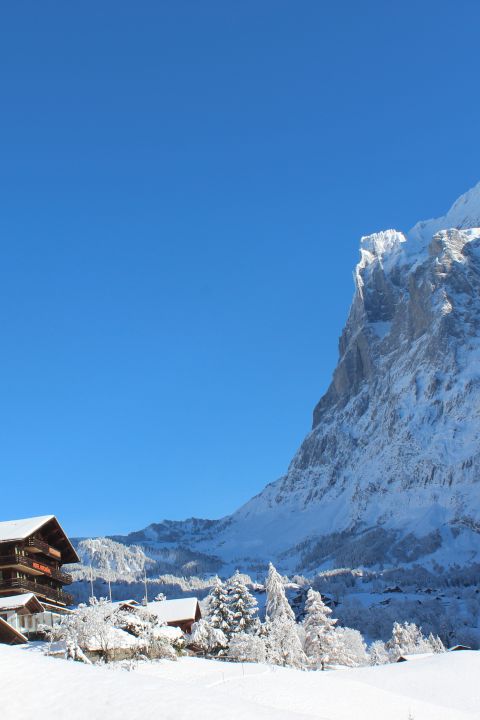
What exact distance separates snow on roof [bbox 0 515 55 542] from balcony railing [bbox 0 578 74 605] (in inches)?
104

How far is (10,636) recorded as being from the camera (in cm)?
3806

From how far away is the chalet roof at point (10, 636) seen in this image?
37.8 meters

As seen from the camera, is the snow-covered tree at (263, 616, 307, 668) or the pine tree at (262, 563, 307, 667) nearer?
the snow-covered tree at (263, 616, 307, 668)

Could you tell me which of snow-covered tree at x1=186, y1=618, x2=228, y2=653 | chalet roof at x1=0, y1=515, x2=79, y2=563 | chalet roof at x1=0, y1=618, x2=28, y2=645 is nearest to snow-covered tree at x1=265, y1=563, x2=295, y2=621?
snow-covered tree at x1=186, y1=618, x2=228, y2=653

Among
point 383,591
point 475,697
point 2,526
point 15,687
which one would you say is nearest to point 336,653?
point 475,697

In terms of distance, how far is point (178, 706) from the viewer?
17281 millimetres

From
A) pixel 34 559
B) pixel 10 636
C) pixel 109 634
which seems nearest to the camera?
pixel 109 634

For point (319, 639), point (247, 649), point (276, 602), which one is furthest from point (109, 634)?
point (276, 602)

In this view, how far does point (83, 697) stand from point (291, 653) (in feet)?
128

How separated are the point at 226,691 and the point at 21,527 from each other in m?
23.7

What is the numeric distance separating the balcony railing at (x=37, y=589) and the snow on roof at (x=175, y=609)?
8160 mm

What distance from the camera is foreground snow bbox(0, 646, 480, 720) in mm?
17359

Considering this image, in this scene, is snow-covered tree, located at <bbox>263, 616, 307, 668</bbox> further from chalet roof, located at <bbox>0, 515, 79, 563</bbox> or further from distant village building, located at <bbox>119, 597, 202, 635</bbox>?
chalet roof, located at <bbox>0, 515, 79, 563</bbox>

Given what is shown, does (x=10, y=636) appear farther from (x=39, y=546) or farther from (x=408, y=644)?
(x=408, y=644)
